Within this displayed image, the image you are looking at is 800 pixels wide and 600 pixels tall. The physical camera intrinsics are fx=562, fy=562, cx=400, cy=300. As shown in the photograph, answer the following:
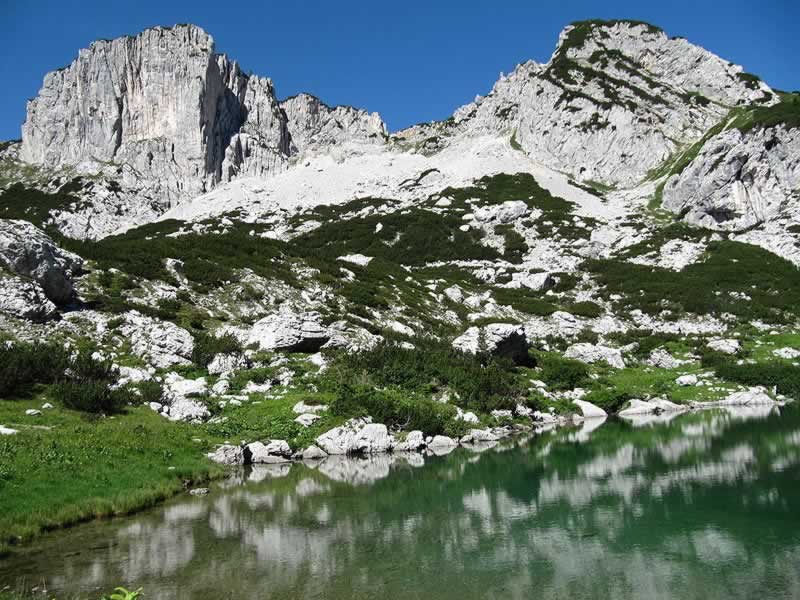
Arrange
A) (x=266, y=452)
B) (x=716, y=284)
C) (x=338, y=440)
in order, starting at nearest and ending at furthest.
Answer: (x=266, y=452) < (x=338, y=440) < (x=716, y=284)

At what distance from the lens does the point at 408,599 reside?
10.1 metres

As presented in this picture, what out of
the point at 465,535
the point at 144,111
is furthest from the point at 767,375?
the point at 144,111

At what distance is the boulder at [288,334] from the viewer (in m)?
32.8

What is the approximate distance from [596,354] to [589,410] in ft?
34.9

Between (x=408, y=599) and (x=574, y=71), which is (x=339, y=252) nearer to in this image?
(x=408, y=599)

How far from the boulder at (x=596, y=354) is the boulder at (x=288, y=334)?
70.1 feet

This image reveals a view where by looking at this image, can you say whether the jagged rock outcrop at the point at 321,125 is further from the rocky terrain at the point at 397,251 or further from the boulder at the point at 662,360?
the boulder at the point at 662,360

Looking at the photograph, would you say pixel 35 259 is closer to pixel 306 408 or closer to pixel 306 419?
pixel 306 408

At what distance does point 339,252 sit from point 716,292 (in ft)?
167

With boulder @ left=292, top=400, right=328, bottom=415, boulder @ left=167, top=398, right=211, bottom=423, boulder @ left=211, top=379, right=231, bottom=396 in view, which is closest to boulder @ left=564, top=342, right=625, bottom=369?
boulder @ left=292, top=400, right=328, bottom=415

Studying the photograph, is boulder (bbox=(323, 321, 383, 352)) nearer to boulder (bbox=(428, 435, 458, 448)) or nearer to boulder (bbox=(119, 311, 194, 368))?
boulder (bbox=(119, 311, 194, 368))

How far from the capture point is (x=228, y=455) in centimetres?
2206

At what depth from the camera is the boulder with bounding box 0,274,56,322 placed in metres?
27.6

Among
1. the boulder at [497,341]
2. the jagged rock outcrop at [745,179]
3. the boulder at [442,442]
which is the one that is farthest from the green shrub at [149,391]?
the jagged rock outcrop at [745,179]
